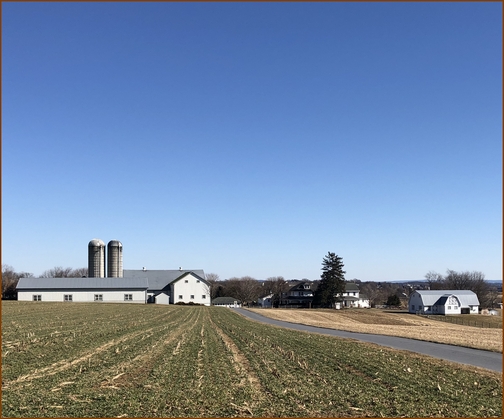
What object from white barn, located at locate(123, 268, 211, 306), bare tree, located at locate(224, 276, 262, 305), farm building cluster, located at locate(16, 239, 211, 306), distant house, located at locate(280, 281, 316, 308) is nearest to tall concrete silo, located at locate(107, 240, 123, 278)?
farm building cluster, located at locate(16, 239, 211, 306)

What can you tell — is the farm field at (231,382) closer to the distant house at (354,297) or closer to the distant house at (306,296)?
the distant house at (306,296)

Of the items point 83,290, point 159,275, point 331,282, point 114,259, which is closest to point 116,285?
point 83,290

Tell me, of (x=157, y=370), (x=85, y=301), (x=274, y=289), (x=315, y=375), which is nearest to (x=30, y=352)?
(x=157, y=370)

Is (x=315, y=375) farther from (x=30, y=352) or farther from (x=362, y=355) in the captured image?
(x=30, y=352)

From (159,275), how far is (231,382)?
9243cm

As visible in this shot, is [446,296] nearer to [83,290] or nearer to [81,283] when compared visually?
[83,290]

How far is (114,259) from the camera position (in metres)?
103

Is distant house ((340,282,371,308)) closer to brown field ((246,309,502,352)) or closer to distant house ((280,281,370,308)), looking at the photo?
distant house ((280,281,370,308))

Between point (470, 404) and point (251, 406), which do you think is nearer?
point (251, 406)

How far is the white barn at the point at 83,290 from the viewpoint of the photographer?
91375 mm

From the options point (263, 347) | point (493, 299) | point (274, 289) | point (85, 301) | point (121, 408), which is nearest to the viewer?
point (121, 408)

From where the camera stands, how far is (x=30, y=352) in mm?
20484

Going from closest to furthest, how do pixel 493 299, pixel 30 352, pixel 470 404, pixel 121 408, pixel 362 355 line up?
pixel 121 408
pixel 470 404
pixel 30 352
pixel 362 355
pixel 493 299

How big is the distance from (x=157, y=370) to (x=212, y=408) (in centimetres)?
523
